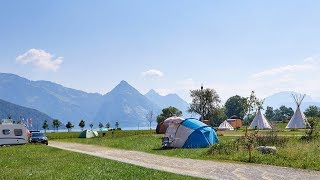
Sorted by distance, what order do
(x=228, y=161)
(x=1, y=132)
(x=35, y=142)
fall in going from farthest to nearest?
(x=35, y=142), (x=1, y=132), (x=228, y=161)

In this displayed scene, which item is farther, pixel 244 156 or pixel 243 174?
pixel 244 156

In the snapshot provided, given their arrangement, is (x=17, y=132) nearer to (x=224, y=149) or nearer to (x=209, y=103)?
(x=224, y=149)

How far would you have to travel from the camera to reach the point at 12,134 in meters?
52.6

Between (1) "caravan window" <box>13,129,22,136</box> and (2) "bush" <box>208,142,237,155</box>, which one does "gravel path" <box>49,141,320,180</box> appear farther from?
(1) "caravan window" <box>13,129,22,136</box>

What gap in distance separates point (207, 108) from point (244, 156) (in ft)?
394

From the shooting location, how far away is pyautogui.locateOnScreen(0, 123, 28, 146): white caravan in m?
51.9

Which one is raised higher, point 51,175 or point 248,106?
point 248,106

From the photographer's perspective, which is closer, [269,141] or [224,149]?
[224,149]

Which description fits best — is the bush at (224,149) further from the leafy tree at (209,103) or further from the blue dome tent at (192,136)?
the leafy tree at (209,103)

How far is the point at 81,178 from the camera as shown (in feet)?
64.2

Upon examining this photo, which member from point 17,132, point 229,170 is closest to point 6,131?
point 17,132

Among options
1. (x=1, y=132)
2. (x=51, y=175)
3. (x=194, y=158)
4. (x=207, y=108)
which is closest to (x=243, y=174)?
(x=194, y=158)

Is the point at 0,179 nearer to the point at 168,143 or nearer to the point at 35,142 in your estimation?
the point at 168,143

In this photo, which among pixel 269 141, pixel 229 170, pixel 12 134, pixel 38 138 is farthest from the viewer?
pixel 38 138
